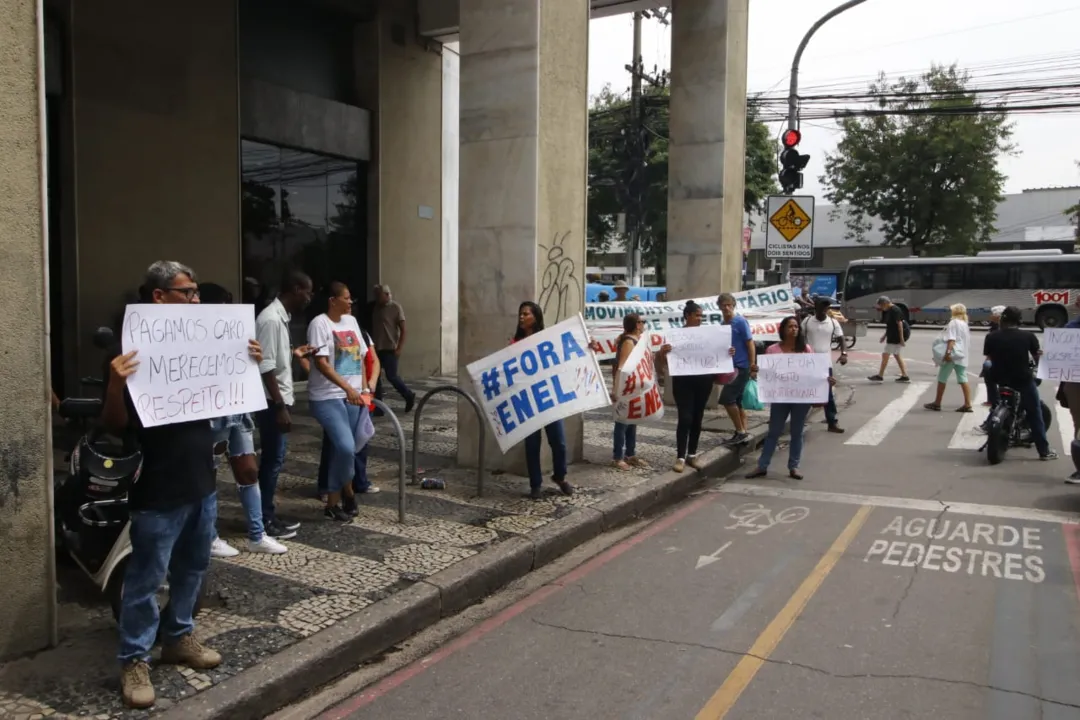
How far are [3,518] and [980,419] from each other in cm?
1240

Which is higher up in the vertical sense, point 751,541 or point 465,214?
point 465,214

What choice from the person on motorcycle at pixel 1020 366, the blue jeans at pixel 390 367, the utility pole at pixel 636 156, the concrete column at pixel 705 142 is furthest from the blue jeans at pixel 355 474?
the utility pole at pixel 636 156

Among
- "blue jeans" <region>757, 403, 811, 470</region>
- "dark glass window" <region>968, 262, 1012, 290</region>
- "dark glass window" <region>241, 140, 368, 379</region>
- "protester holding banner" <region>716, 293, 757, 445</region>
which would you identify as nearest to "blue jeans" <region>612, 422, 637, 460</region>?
"blue jeans" <region>757, 403, 811, 470</region>

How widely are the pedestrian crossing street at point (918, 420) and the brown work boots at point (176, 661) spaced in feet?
28.5

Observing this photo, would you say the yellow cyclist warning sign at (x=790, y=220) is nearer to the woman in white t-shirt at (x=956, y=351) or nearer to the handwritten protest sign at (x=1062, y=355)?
the woman in white t-shirt at (x=956, y=351)

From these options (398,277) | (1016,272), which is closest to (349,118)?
(398,277)

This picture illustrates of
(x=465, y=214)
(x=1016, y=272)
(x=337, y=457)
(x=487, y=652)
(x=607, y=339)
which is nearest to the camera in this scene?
(x=487, y=652)

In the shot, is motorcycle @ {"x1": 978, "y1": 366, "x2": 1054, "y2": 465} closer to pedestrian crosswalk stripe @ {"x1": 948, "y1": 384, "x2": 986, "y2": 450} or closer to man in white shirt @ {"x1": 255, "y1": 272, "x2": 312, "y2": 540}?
pedestrian crosswalk stripe @ {"x1": 948, "y1": 384, "x2": 986, "y2": 450}

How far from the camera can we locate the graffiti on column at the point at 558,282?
328 inches

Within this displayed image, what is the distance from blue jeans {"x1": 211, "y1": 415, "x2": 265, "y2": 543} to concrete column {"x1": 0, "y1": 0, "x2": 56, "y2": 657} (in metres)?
0.80

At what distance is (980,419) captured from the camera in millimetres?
12453

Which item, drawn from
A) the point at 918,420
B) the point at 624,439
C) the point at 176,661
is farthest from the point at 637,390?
the point at 918,420

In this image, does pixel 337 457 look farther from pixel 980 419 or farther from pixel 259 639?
pixel 980 419

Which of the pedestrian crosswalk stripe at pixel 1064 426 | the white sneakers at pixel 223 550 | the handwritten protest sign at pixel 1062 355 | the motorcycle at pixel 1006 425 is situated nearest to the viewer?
the white sneakers at pixel 223 550
